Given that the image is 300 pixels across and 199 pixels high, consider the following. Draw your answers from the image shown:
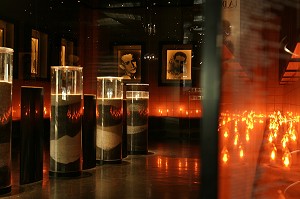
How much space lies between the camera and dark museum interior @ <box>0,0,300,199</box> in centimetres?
165

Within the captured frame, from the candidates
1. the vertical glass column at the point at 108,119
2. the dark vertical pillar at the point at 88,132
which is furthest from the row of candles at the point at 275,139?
the dark vertical pillar at the point at 88,132

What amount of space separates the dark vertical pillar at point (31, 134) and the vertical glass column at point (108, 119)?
6.54ft

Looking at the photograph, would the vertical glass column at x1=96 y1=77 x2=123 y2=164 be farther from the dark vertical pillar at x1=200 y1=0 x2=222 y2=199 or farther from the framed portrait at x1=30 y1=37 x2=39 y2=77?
the dark vertical pillar at x1=200 y1=0 x2=222 y2=199

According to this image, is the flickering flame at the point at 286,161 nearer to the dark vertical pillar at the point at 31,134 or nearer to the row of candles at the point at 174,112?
the dark vertical pillar at the point at 31,134

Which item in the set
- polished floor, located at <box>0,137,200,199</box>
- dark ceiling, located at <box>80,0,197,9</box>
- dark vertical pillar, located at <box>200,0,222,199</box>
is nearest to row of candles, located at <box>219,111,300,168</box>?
polished floor, located at <box>0,137,200,199</box>

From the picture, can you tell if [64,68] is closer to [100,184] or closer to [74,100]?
[74,100]

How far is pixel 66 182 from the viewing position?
6.33 meters

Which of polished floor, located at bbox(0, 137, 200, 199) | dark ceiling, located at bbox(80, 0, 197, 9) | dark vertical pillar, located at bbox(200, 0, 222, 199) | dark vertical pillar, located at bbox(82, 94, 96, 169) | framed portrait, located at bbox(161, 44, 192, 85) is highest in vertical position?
dark ceiling, located at bbox(80, 0, 197, 9)

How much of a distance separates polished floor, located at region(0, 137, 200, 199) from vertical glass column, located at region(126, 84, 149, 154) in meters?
1.32

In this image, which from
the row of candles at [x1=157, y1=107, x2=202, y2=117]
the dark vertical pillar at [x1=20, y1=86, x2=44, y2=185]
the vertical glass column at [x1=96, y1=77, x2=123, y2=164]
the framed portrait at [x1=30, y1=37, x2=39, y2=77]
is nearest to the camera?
the dark vertical pillar at [x1=20, y1=86, x2=44, y2=185]

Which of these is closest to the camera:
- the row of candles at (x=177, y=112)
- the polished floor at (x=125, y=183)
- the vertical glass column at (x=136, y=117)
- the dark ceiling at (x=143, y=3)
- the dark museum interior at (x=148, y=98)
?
the dark museum interior at (x=148, y=98)

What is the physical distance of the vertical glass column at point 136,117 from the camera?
10125mm

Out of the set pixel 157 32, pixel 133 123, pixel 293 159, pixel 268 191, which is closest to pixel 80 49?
pixel 157 32

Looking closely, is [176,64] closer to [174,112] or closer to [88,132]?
[174,112]
